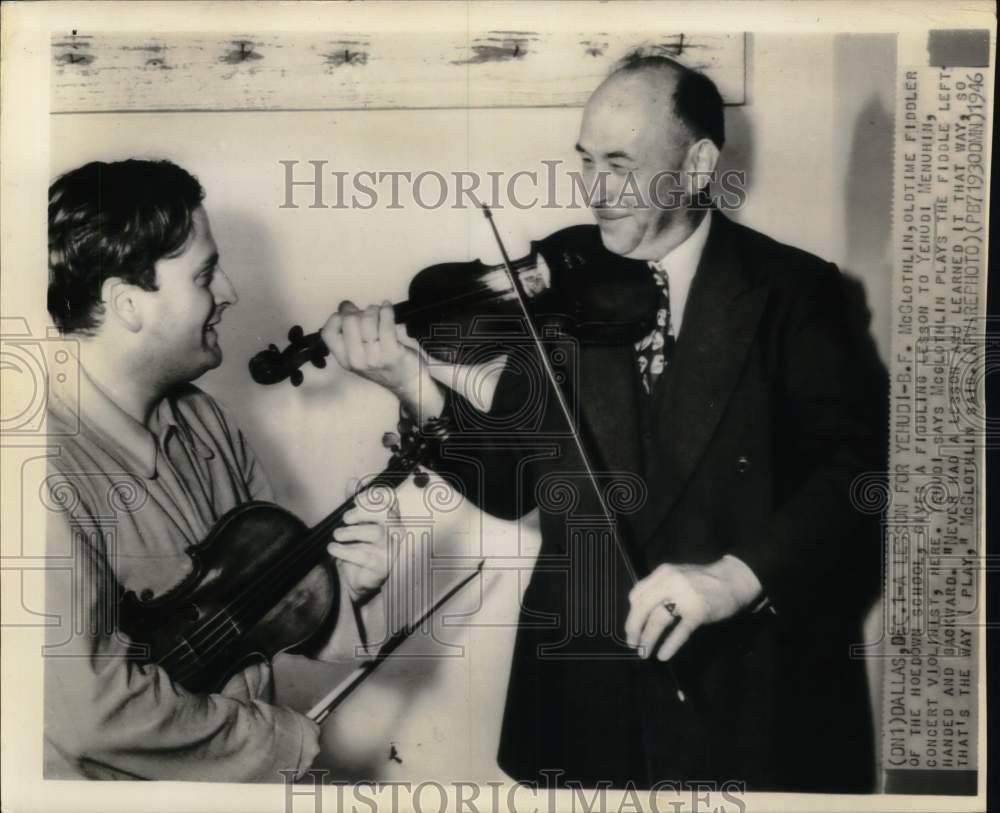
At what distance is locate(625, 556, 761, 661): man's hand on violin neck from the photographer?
9.54ft

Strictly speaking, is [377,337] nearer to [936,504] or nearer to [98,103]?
[98,103]

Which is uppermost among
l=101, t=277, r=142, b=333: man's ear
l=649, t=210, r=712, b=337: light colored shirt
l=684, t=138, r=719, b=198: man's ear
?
l=684, t=138, r=719, b=198: man's ear

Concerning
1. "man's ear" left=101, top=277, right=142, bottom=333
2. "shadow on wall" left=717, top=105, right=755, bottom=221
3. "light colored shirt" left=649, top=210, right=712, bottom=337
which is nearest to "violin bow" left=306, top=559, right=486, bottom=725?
"light colored shirt" left=649, top=210, right=712, bottom=337

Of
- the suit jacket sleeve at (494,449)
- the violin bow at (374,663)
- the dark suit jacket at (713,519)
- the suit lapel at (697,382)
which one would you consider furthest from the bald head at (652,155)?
the violin bow at (374,663)

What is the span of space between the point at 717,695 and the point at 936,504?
788 mm

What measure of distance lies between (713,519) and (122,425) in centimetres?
162

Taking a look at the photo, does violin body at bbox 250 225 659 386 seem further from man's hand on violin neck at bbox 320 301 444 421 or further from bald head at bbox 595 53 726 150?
bald head at bbox 595 53 726 150

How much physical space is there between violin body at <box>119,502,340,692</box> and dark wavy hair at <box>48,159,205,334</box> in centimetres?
73

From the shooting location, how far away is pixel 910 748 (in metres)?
3.01

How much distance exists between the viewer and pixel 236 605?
2.93 metres

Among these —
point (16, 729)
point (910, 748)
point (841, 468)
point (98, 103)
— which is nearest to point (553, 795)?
point (910, 748)

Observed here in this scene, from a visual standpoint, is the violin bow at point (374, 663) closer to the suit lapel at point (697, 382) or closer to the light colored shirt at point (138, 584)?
the light colored shirt at point (138, 584)

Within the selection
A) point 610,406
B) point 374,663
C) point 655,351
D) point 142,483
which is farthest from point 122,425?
point 655,351

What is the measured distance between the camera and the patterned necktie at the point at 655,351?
293 centimetres
